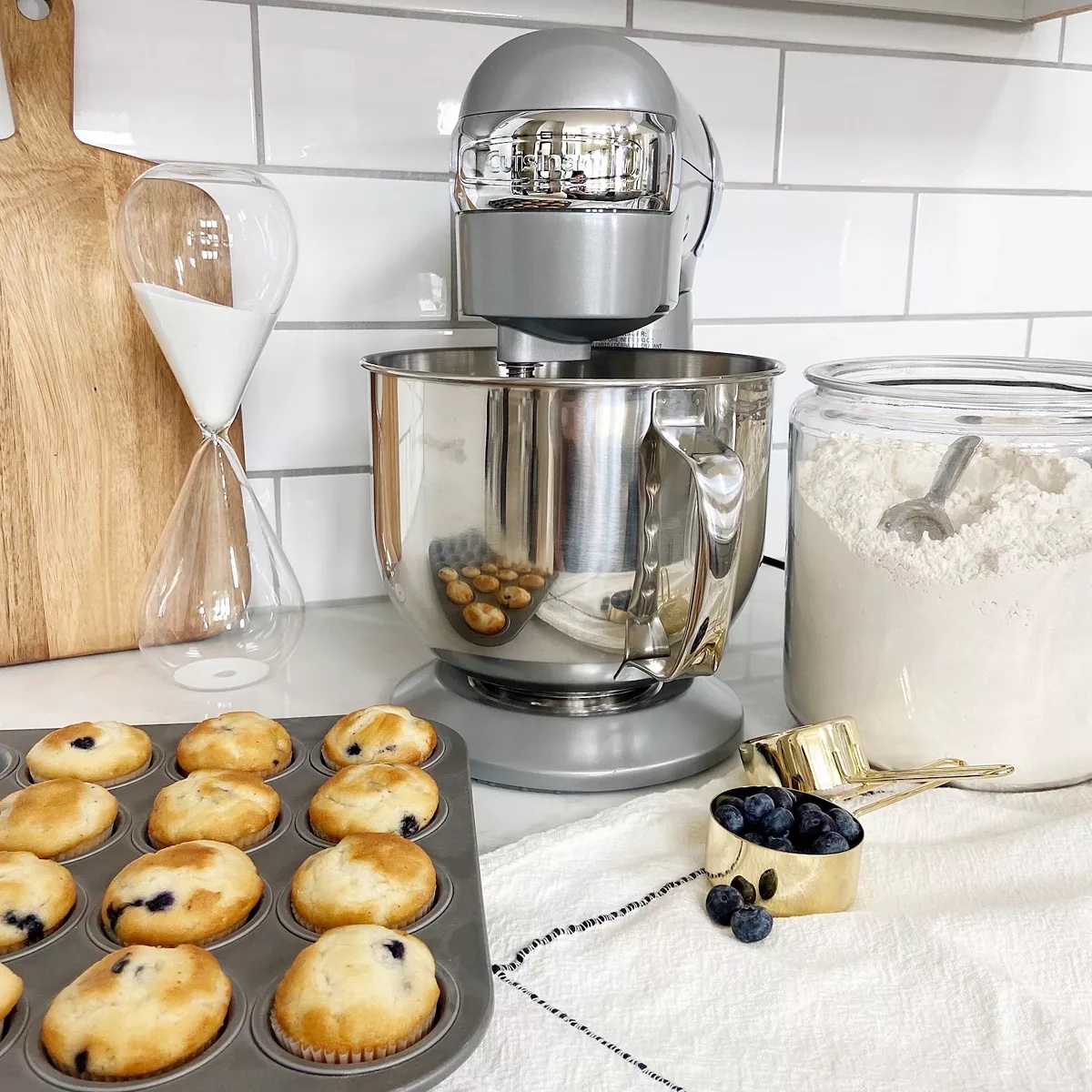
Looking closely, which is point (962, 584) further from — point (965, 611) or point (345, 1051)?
point (345, 1051)

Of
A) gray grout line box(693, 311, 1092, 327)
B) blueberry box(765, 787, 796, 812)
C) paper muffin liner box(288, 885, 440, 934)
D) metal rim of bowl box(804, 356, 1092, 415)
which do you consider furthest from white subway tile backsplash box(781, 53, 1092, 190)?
paper muffin liner box(288, 885, 440, 934)

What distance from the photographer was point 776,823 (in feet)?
1.48

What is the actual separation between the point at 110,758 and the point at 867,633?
0.40 metres

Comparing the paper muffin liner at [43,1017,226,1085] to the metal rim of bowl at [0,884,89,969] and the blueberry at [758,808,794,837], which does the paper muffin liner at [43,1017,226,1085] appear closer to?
the metal rim of bowl at [0,884,89,969]

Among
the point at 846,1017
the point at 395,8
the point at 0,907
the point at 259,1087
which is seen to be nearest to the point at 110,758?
the point at 0,907

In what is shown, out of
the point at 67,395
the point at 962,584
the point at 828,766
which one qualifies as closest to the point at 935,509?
the point at 962,584

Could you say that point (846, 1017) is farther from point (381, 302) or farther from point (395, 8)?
point (395, 8)

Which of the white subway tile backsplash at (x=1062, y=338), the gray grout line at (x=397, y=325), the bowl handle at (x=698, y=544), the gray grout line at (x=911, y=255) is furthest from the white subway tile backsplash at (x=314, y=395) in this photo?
the white subway tile backsplash at (x=1062, y=338)

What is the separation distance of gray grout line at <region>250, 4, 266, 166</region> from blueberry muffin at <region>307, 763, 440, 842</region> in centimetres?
49

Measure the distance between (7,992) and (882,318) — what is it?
0.90 meters

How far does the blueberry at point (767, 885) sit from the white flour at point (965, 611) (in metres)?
0.16

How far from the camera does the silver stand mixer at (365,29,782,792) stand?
1.60 ft

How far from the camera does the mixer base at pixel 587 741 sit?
554 millimetres

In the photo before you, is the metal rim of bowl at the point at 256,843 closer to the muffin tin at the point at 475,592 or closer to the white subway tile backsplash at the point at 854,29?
the muffin tin at the point at 475,592
